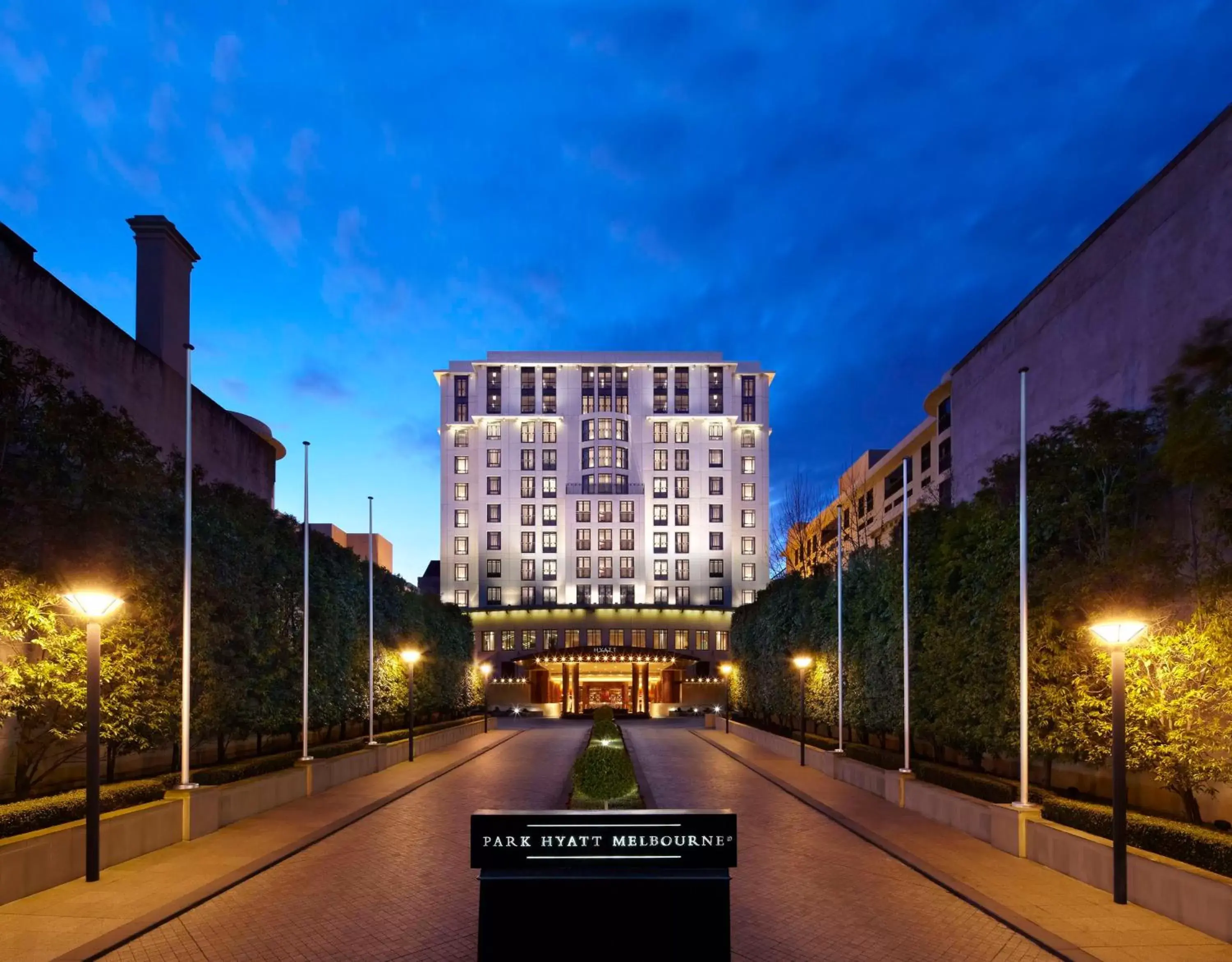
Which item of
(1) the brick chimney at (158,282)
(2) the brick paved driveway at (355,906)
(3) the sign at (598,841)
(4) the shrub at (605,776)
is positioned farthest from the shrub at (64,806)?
(1) the brick chimney at (158,282)

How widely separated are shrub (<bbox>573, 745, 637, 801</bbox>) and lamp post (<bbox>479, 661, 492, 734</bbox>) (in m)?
34.8

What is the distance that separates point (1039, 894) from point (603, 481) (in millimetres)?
86251

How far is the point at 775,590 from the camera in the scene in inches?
1764

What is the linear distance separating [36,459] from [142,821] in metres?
6.73

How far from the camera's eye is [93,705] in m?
13.2

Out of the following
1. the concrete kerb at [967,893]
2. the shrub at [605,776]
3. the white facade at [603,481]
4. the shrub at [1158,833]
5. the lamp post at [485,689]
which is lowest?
the lamp post at [485,689]

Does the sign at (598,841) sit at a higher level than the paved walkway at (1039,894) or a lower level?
higher

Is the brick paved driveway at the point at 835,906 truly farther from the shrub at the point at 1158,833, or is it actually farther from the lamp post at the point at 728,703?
the lamp post at the point at 728,703

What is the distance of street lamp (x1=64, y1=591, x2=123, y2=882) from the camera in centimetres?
1298

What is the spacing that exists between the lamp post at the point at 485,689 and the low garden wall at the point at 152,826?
27.2 metres

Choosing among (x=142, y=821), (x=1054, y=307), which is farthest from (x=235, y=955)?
(x=1054, y=307)

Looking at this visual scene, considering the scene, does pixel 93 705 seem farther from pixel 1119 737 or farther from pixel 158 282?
pixel 158 282

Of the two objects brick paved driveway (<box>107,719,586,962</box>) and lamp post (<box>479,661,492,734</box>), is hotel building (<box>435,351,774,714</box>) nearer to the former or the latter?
lamp post (<box>479,661,492,734</box>)

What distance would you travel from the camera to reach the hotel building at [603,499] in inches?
3720
